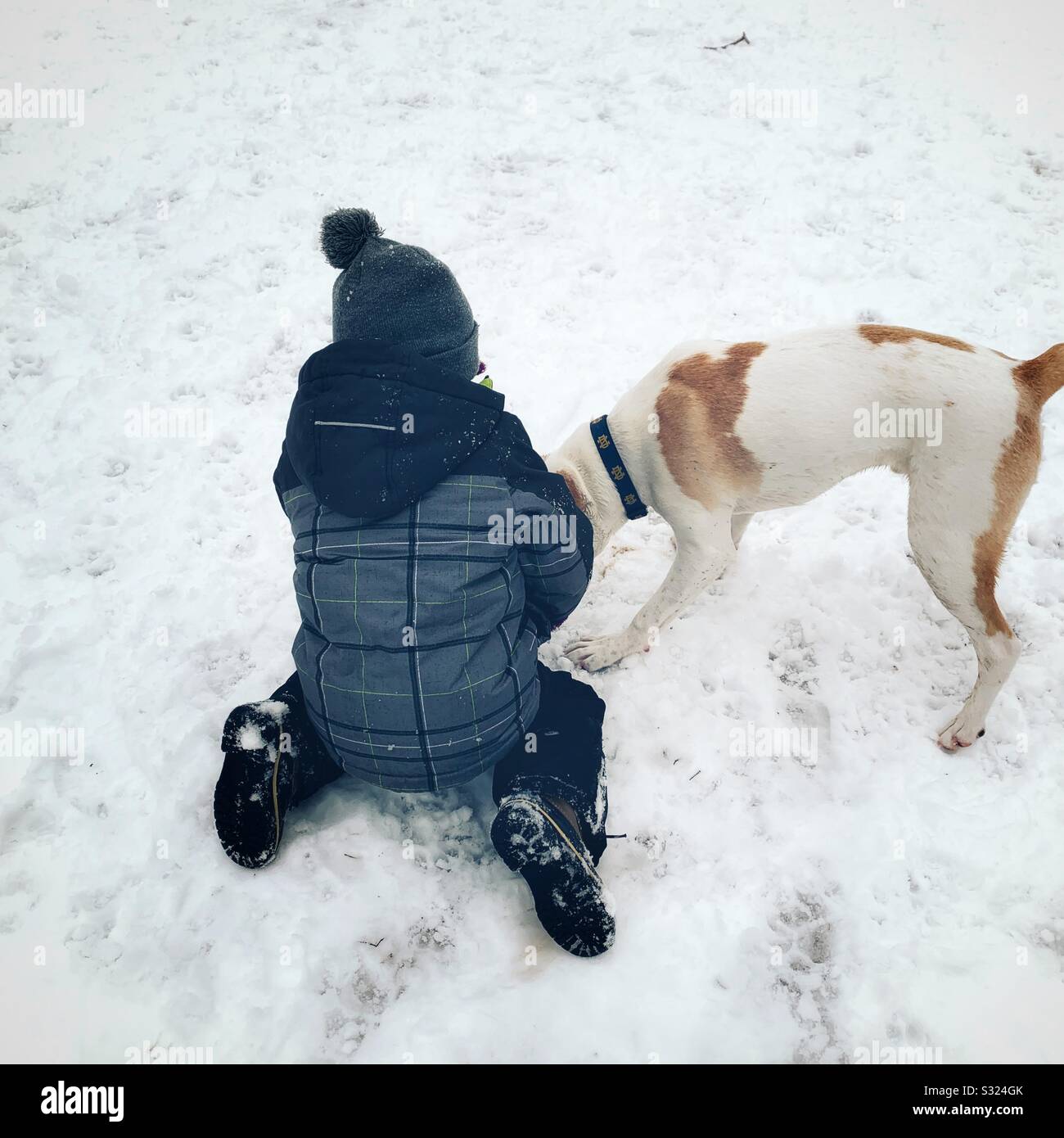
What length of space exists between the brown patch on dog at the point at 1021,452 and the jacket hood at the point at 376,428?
72.7 inches

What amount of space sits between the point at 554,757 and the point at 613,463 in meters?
1.20

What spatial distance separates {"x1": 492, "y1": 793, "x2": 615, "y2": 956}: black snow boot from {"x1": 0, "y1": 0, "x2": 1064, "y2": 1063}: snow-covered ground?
0.52 ft

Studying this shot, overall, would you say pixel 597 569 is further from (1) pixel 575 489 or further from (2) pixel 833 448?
(2) pixel 833 448

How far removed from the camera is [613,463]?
2.73 m

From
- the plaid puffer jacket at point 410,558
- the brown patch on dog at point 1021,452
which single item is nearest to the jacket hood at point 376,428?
the plaid puffer jacket at point 410,558

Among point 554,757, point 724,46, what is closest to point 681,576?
point 554,757

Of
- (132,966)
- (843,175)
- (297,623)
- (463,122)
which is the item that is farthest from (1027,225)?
(132,966)

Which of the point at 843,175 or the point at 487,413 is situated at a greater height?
the point at 843,175

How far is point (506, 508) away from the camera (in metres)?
1.96

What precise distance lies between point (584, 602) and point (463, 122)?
4.81 meters

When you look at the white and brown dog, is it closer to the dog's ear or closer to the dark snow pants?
the dog's ear

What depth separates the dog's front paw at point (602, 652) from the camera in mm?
2904

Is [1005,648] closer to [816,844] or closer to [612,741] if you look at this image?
[816,844]

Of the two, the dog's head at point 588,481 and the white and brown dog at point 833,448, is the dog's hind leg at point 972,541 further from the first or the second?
the dog's head at point 588,481
